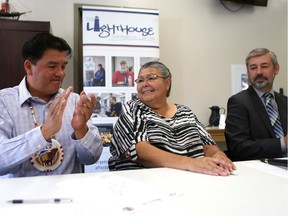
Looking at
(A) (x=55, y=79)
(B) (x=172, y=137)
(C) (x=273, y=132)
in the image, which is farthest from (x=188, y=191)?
(C) (x=273, y=132)

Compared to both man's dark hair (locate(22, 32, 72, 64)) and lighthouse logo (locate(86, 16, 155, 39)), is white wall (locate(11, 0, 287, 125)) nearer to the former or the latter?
lighthouse logo (locate(86, 16, 155, 39))

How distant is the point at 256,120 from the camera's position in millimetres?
1942

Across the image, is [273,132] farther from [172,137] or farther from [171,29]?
[171,29]

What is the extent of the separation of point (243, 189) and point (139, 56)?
2.37 m

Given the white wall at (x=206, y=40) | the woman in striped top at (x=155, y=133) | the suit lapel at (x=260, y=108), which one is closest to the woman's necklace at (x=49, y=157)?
the woman in striped top at (x=155, y=133)

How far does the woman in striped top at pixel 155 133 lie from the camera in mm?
1521

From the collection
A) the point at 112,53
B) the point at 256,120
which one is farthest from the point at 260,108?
the point at 112,53

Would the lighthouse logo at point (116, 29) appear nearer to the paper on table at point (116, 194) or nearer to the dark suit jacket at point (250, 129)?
the dark suit jacket at point (250, 129)

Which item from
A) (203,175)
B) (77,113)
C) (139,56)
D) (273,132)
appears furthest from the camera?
(139,56)

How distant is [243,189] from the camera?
3.28 feet

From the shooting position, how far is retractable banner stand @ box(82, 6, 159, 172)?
10.00 feet

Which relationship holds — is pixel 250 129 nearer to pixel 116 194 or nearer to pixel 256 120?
pixel 256 120

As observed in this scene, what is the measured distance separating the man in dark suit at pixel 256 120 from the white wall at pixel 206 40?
1674 mm

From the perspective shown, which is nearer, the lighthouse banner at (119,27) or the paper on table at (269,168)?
the paper on table at (269,168)
